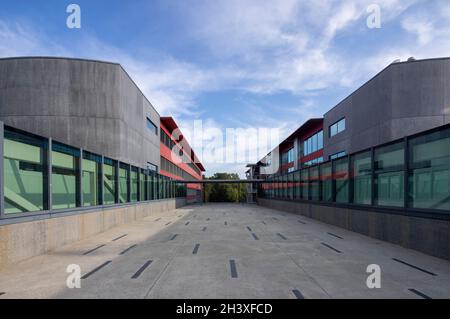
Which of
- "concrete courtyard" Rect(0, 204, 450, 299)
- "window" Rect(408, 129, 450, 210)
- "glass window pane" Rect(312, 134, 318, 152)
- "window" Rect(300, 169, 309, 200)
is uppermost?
"glass window pane" Rect(312, 134, 318, 152)

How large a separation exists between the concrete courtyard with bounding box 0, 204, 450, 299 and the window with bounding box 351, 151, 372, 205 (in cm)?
298

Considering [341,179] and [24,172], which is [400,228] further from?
[24,172]

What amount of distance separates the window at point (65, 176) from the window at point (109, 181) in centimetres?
323

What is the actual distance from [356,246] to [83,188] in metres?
12.8

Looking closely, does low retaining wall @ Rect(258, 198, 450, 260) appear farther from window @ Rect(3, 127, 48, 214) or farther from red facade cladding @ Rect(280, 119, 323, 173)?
red facade cladding @ Rect(280, 119, 323, 173)

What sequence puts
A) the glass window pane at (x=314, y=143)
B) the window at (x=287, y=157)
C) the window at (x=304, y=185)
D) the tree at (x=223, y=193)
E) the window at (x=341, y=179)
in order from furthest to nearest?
the tree at (x=223, y=193), the window at (x=287, y=157), the glass window pane at (x=314, y=143), the window at (x=304, y=185), the window at (x=341, y=179)

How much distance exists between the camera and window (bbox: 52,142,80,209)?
36.8 ft

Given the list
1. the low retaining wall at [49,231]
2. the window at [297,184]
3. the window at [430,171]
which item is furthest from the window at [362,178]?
the low retaining wall at [49,231]

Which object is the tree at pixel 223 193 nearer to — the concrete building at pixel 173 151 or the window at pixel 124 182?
the concrete building at pixel 173 151

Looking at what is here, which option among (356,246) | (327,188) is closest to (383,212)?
(356,246)

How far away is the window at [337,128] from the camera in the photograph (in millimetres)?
34156

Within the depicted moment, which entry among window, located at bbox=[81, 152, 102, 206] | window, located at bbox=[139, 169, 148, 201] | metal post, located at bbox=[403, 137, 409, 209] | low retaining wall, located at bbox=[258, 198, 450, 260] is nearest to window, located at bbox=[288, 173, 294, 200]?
low retaining wall, located at bbox=[258, 198, 450, 260]

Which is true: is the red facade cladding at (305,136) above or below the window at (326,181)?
above
